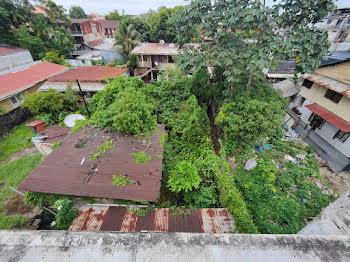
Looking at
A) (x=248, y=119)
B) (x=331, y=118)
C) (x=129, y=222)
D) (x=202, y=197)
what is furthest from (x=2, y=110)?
(x=331, y=118)

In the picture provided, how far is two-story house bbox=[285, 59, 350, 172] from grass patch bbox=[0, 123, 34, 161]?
2369 centimetres

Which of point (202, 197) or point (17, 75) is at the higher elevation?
point (17, 75)

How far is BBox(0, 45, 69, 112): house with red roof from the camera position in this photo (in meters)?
14.4

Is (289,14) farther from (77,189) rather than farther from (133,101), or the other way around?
(77,189)

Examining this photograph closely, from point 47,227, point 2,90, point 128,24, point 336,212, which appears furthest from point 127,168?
point 128,24

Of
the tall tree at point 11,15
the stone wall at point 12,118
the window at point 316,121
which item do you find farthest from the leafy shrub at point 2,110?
the window at point 316,121

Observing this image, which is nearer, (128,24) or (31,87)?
(31,87)

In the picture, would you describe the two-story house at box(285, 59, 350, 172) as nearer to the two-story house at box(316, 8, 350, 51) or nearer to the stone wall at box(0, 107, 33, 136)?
the two-story house at box(316, 8, 350, 51)

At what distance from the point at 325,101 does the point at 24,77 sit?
94.8 ft

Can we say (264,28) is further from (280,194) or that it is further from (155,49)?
(155,49)

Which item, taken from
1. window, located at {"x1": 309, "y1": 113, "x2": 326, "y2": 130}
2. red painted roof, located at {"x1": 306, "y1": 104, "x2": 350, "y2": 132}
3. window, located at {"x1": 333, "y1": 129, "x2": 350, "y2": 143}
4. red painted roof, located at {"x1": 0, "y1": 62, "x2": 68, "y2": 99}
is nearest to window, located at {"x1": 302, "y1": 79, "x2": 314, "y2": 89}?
red painted roof, located at {"x1": 306, "y1": 104, "x2": 350, "y2": 132}

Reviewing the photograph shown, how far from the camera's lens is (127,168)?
658cm

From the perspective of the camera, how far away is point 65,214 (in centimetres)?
586

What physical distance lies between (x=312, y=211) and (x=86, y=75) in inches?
819
